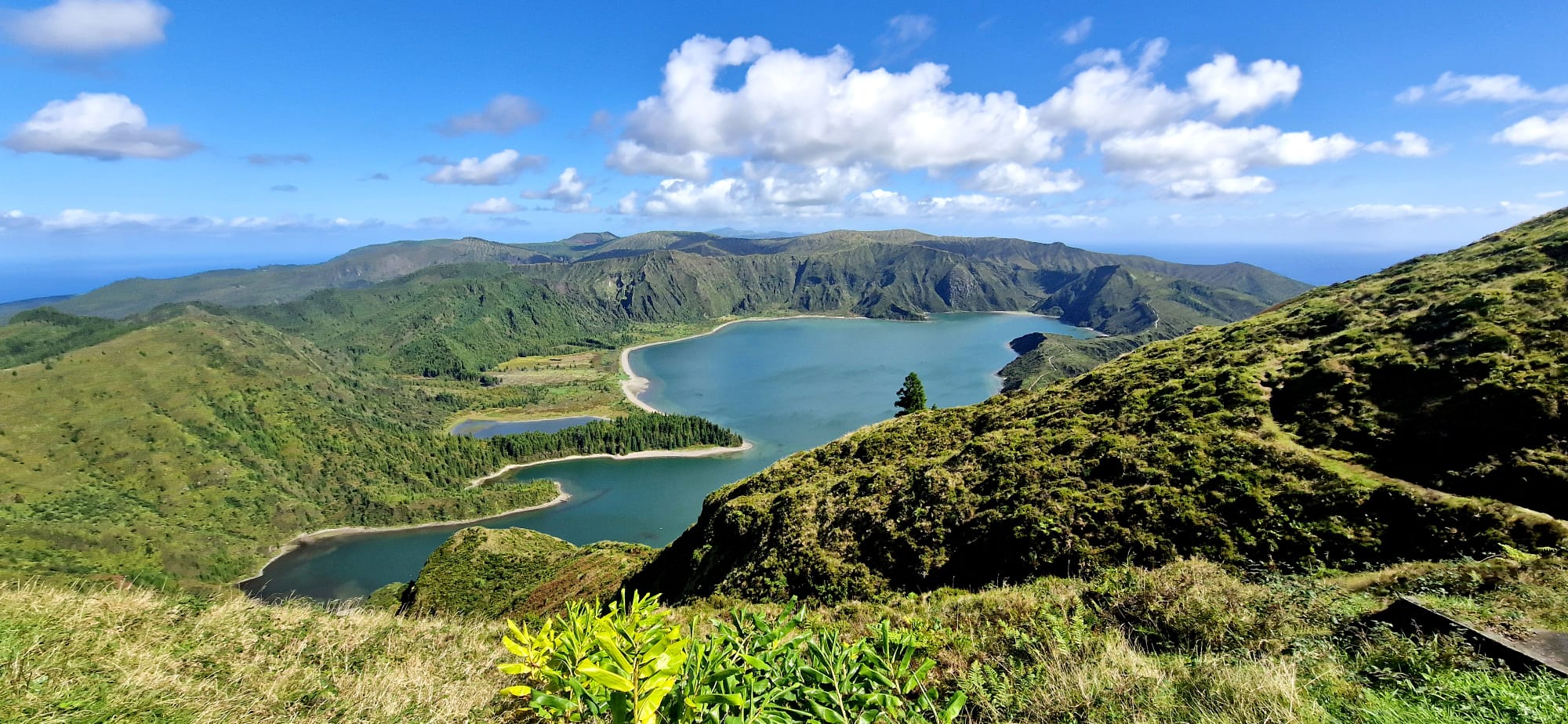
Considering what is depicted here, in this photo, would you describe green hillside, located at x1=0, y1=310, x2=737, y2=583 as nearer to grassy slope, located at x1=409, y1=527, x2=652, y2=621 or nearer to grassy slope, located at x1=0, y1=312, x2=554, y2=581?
grassy slope, located at x1=0, y1=312, x2=554, y2=581

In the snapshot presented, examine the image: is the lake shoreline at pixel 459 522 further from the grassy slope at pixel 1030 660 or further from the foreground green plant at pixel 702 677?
the foreground green plant at pixel 702 677

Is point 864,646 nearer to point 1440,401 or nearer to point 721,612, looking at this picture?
point 721,612

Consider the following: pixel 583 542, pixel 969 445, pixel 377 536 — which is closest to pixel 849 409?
pixel 583 542

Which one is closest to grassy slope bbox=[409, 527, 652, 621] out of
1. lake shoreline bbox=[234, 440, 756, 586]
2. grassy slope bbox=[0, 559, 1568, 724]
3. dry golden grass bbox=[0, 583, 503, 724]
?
dry golden grass bbox=[0, 583, 503, 724]

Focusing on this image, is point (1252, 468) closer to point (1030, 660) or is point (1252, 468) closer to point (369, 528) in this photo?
point (1030, 660)

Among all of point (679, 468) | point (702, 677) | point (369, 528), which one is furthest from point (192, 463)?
point (702, 677)

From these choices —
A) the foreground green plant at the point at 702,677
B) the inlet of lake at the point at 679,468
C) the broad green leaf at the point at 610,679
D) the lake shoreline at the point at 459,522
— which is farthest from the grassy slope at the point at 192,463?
the broad green leaf at the point at 610,679
